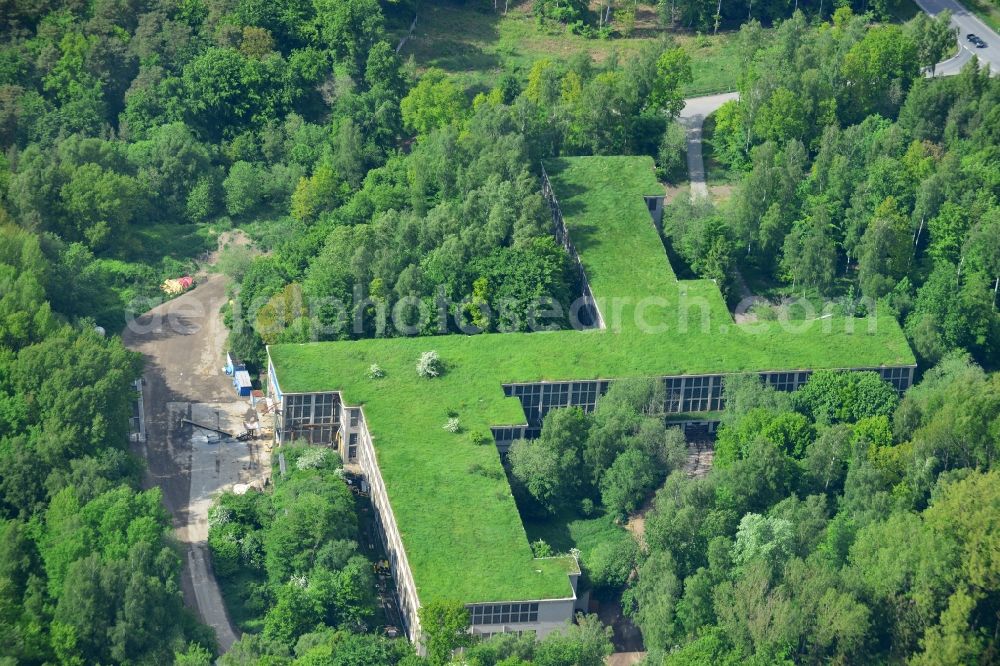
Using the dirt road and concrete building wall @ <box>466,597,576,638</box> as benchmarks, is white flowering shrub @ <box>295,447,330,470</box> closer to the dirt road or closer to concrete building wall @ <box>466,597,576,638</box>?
the dirt road

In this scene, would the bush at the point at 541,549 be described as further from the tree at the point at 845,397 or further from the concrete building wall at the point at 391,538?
the tree at the point at 845,397

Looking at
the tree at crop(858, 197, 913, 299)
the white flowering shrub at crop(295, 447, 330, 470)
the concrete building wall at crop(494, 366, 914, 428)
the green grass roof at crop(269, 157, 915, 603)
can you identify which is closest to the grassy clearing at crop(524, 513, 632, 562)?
the green grass roof at crop(269, 157, 915, 603)

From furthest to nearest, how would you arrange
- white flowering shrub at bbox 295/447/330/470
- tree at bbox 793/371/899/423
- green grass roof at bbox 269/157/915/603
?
tree at bbox 793/371/899/423, white flowering shrub at bbox 295/447/330/470, green grass roof at bbox 269/157/915/603

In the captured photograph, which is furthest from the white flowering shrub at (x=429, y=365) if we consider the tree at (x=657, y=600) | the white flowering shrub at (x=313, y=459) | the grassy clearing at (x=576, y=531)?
the tree at (x=657, y=600)

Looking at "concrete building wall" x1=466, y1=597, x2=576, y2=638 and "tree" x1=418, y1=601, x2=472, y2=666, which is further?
"concrete building wall" x1=466, y1=597, x2=576, y2=638

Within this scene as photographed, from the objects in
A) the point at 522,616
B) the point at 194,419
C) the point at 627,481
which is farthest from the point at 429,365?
the point at 522,616

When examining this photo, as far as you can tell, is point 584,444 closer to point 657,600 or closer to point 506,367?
point 506,367
